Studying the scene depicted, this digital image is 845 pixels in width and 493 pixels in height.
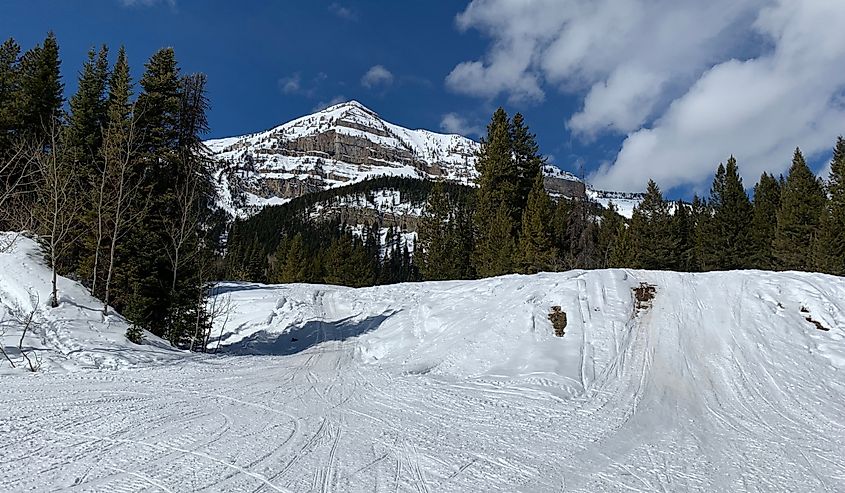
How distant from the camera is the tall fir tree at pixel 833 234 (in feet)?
103

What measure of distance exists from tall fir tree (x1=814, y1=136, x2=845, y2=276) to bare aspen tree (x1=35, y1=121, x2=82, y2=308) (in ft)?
130

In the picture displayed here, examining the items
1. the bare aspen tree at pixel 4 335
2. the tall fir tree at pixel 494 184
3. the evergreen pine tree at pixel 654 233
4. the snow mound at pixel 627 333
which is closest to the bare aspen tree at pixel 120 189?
the bare aspen tree at pixel 4 335

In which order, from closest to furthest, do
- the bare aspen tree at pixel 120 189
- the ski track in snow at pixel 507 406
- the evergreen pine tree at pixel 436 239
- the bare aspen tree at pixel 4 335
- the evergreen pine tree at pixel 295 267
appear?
the ski track in snow at pixel 507 406 < the bare aspen tree at pixel 4 335 < the bare aspen tree at pixel 120 189 < the evergreen pine tree at pixel 436 239 < the evergreen pine tree at pixel 295 267

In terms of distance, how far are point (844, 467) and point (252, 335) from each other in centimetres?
2182

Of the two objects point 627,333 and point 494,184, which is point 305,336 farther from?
point 494,184

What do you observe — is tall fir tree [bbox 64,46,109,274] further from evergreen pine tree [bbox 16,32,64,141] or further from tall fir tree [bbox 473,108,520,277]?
tall fir tree [bbox 473,108,520,277]

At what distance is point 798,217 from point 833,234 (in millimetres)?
4975

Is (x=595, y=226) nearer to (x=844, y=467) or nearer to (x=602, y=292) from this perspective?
(x=602, y=292)

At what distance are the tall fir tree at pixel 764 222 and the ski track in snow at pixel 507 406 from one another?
30332 millimetres

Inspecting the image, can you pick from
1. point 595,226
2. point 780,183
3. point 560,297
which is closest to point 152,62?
point 560,297

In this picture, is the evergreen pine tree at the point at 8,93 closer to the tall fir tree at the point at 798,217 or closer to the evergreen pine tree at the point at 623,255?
the evergreen pine tree at the point at 623,255

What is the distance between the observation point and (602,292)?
14344mm

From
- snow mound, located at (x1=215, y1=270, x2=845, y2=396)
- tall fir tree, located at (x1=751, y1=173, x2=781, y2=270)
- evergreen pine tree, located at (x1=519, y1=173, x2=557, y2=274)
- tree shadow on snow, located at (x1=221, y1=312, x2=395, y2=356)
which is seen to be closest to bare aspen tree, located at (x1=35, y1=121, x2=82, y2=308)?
tree shadow on snow, located at (x1=221, y1=312, x2=395, y2=356)

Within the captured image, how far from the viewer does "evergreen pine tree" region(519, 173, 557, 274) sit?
1185 inches
